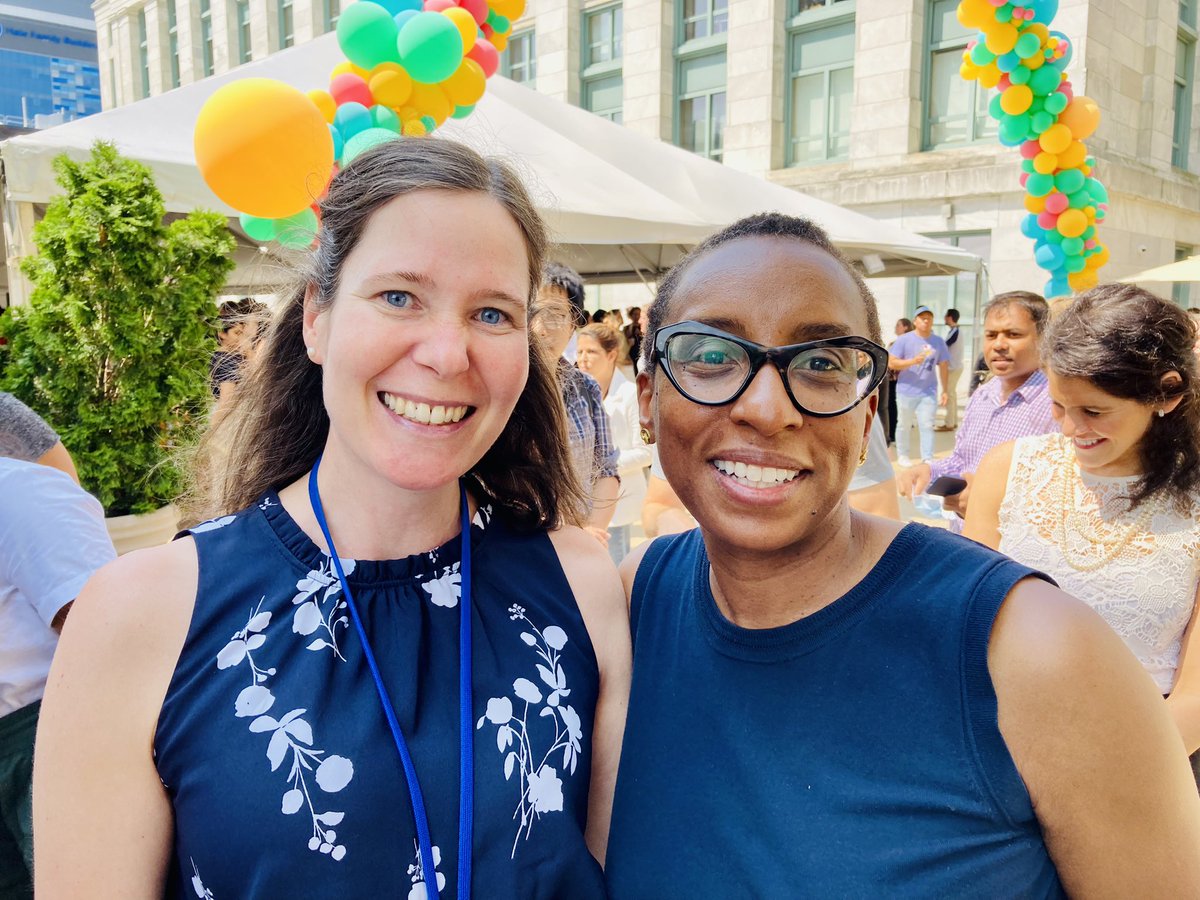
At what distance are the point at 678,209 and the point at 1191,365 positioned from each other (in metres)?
4.80

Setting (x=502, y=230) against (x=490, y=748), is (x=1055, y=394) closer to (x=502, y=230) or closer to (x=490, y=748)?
(x=502, y=230)

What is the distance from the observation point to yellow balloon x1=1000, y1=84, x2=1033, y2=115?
722 centimetres

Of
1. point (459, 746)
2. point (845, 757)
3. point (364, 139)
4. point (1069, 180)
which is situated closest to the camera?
point (845, 757)

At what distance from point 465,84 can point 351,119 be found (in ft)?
2.61

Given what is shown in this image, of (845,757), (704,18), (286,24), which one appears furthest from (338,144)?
(286,24)

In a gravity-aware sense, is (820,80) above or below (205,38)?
below

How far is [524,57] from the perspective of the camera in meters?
20.5

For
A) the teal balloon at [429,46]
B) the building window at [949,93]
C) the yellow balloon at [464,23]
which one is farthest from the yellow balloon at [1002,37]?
the building window at [949,93]

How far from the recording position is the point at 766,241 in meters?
1.34

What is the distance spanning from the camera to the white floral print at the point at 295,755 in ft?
3.90

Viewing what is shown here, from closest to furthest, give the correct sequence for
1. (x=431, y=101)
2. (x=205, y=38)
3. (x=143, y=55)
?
(x=431, y=101)
(x=205, y=38)
(x=143, y=55)

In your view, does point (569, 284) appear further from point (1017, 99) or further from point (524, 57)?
point (524, 57)

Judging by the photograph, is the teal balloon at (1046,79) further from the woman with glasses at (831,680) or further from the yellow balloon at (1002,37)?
the woman with glasses at (831,680)

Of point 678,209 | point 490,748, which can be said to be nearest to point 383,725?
point 490,748
